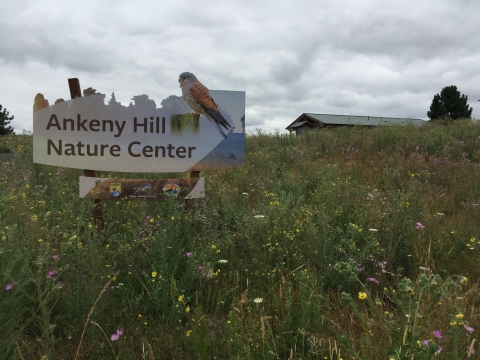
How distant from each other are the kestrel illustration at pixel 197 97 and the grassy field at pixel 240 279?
3.76ft

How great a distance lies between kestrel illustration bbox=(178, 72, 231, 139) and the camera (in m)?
4.20

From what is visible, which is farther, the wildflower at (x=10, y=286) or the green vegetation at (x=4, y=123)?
the green vegetation at (x=4, y=123)

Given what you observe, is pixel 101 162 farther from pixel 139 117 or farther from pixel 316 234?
pixel 316 234

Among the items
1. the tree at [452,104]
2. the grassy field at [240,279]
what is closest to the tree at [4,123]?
the grassy field at [240,279]

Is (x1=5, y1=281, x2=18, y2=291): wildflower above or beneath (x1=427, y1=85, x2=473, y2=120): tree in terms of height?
beneath

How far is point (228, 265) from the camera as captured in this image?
308 centimetres

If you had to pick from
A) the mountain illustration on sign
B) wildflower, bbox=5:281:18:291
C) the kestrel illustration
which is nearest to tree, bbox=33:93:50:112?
the mountain illustration on sign

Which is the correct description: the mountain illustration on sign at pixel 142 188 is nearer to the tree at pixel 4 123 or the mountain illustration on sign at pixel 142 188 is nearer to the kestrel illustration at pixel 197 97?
the kestrel illustration at pixel 197 97

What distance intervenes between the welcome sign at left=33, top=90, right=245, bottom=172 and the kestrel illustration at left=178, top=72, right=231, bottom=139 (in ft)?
0.24

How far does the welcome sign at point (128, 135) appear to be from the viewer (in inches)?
159

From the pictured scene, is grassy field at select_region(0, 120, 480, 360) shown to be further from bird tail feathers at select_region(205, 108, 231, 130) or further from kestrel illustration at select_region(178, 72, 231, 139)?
kestrel illustration at select_region(178, 72, 231, 139)

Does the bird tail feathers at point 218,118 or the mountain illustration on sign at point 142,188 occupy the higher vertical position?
the bird tail feathers at point 218,118

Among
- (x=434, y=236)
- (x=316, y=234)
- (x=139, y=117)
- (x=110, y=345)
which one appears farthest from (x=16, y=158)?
(x=434, y=236)

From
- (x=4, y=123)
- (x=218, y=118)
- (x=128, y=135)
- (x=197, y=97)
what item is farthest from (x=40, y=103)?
(x=4, y=123)
